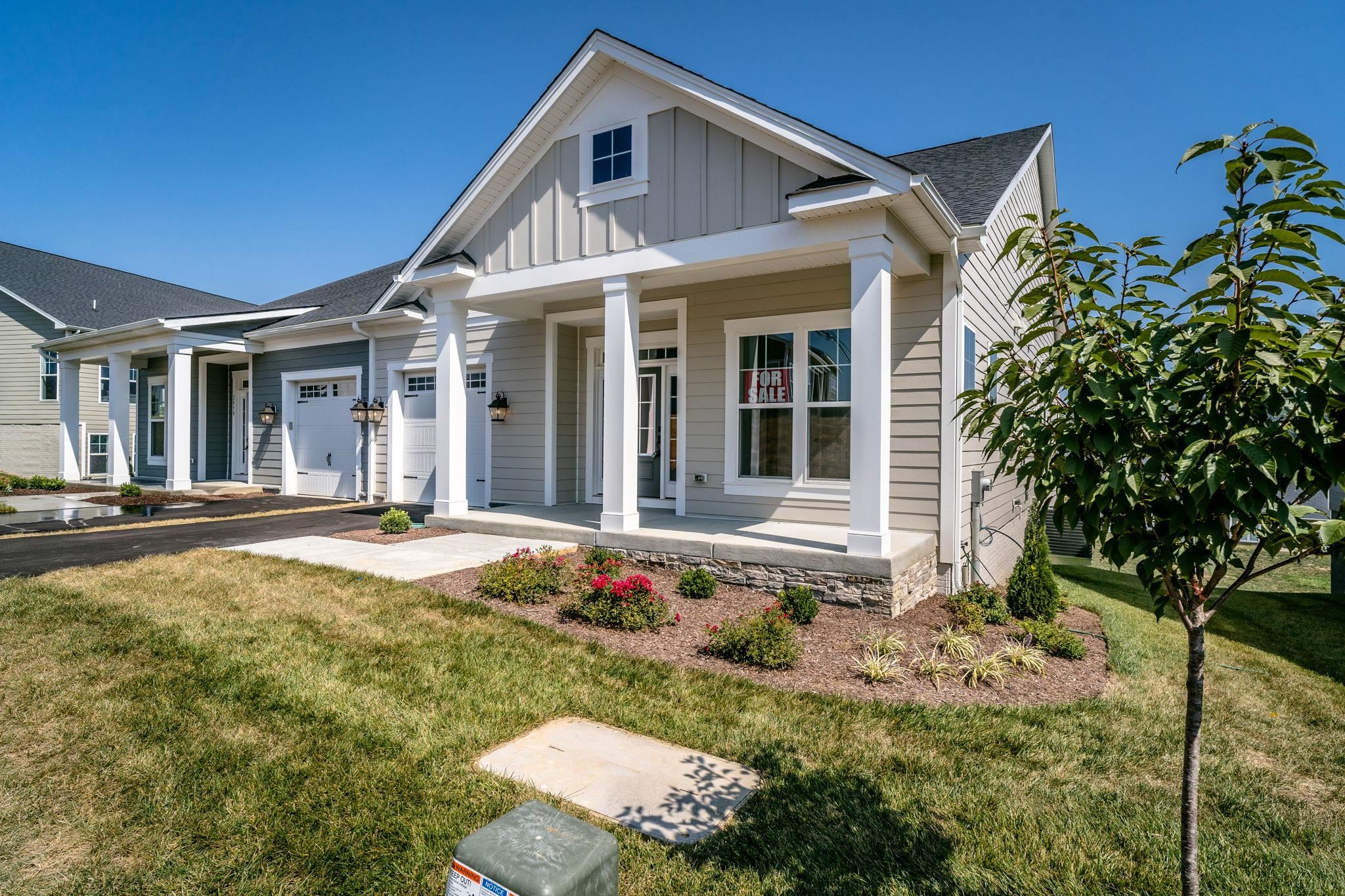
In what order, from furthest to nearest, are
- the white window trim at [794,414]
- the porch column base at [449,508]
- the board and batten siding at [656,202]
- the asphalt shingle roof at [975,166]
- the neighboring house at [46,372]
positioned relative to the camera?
1. the neighboring house at [46,372]
2. the porch column base at [449,508]
3. the white window trim at [794,414]
4. the asphalt shingle roof at [975,166]
5. the board and batten siding at [656,202]

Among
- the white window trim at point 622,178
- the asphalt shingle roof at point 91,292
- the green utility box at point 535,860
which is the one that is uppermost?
the asphalt shingle roof at point 91,292

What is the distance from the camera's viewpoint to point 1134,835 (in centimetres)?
279

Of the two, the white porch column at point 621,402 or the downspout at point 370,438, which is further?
the downspout at point 370,438

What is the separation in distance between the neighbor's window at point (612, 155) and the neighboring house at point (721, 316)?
0.07 feet

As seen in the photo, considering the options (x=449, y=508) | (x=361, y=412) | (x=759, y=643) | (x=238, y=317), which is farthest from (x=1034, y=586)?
(x=238, y=317)

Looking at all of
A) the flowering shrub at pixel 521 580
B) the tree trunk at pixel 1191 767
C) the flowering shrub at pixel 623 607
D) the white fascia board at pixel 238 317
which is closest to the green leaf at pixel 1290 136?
the tree trunk at pixel 1191 767

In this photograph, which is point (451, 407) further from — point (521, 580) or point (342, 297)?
point (342, 297)

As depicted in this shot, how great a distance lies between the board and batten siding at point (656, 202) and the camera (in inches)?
264

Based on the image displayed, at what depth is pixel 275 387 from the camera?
1441 cm

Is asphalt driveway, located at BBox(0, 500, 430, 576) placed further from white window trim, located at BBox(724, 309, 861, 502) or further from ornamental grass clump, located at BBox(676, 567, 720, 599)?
ornamental grass clump, located at BBox(676, 567, 720, 599)

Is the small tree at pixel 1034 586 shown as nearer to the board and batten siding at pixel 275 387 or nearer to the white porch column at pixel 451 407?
the white porch column at pixel 451 407

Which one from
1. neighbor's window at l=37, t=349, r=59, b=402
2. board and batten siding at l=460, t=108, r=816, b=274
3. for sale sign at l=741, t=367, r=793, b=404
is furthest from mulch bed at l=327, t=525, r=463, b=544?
neighbor's window at l=37, t=349, r=59, b=402

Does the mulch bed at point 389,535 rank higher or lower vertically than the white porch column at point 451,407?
lower

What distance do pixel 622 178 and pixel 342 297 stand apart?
10.0 meters
